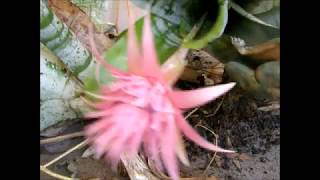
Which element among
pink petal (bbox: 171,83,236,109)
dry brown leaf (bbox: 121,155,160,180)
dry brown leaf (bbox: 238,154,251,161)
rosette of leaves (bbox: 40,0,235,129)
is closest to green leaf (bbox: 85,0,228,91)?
rosette of leaves (bbox: 40,0,235,129)

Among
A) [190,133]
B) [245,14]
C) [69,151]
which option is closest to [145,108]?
[190,133]

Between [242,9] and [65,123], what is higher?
[242,9]

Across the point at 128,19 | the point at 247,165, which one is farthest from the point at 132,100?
the point at 247,165

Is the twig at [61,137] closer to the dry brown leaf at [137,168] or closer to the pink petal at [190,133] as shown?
the dry brown leaf at [137,168]

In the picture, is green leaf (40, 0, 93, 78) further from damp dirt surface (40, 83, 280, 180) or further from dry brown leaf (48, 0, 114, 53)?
damp dirt surface (40, 83, 280, 180)

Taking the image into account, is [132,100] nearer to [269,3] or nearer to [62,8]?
[62,8]

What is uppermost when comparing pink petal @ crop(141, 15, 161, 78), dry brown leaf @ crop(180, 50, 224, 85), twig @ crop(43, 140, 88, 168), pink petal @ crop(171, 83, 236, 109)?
pink petal @ crop(141, 15, 161, 78)
